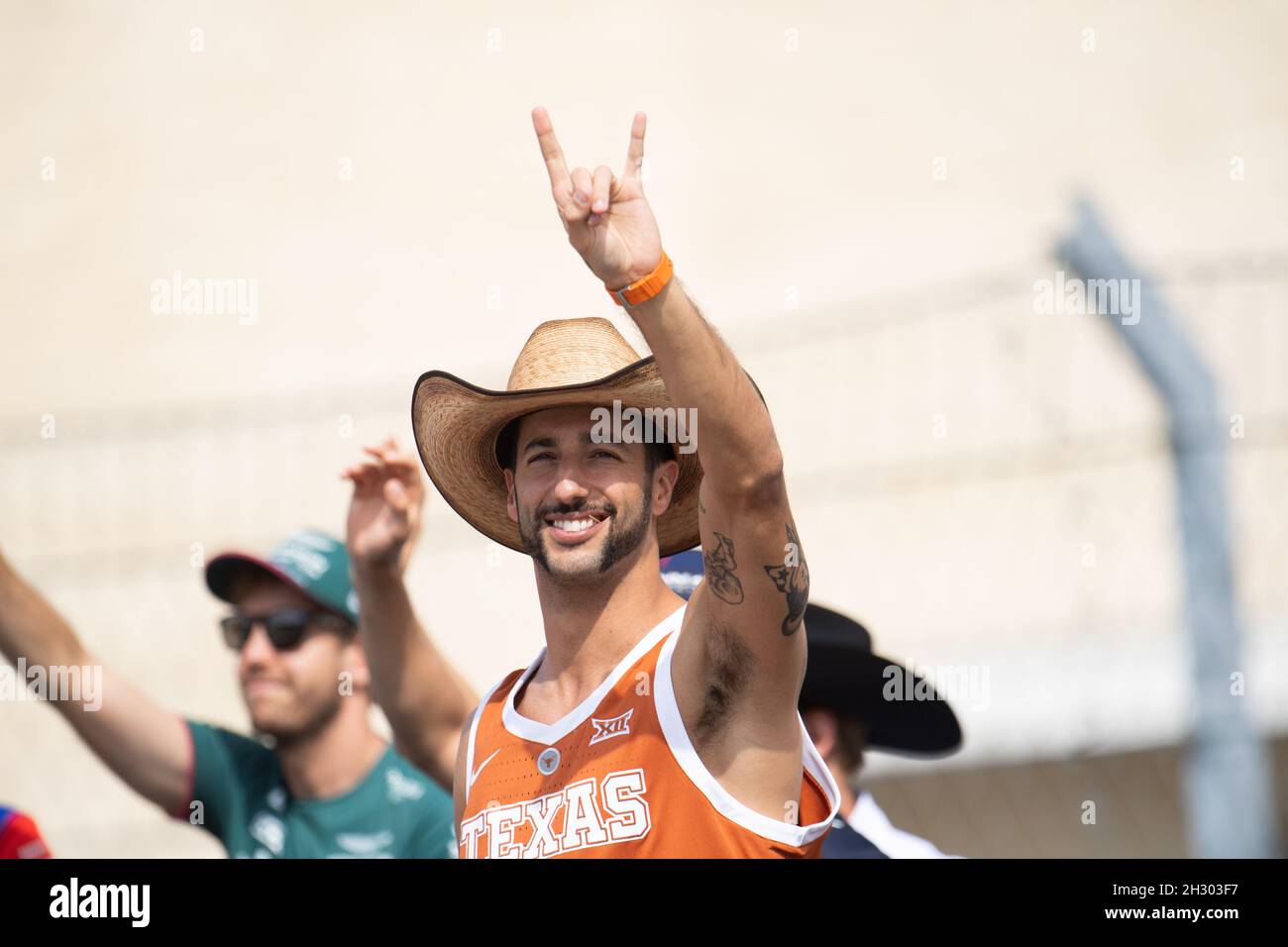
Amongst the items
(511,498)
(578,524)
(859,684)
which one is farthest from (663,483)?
(859,684)

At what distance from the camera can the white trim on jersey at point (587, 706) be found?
121 inches

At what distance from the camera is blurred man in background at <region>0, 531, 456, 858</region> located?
4.82 m

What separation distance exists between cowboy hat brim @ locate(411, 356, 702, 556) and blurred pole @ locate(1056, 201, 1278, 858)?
1831mm

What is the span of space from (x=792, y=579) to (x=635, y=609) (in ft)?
1.58

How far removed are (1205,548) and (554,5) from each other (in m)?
11.2

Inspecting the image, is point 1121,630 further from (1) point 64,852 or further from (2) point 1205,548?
(1) point 64,852

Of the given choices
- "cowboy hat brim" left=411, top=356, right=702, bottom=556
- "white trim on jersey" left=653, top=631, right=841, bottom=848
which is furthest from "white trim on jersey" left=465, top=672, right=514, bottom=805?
"white trim on jersey" left=653, top=631, right=841, bottom=848

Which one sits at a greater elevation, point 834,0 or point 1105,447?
point 834,0

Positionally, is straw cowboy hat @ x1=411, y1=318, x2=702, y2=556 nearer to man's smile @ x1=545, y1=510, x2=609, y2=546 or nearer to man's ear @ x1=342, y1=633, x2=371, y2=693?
man's smile @ x1=545, y1=510, x2=609, y2=546

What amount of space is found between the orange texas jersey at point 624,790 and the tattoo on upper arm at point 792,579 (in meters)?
0.28

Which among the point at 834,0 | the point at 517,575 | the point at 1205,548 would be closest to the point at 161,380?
the point at 517,575

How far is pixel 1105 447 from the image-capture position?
9.36 metres

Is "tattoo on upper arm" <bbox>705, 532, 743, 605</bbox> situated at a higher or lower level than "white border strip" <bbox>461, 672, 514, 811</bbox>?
higher

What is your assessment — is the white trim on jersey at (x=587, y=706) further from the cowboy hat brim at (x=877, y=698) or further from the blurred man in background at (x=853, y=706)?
the cowboy hat brim at (x=877, y=698)
